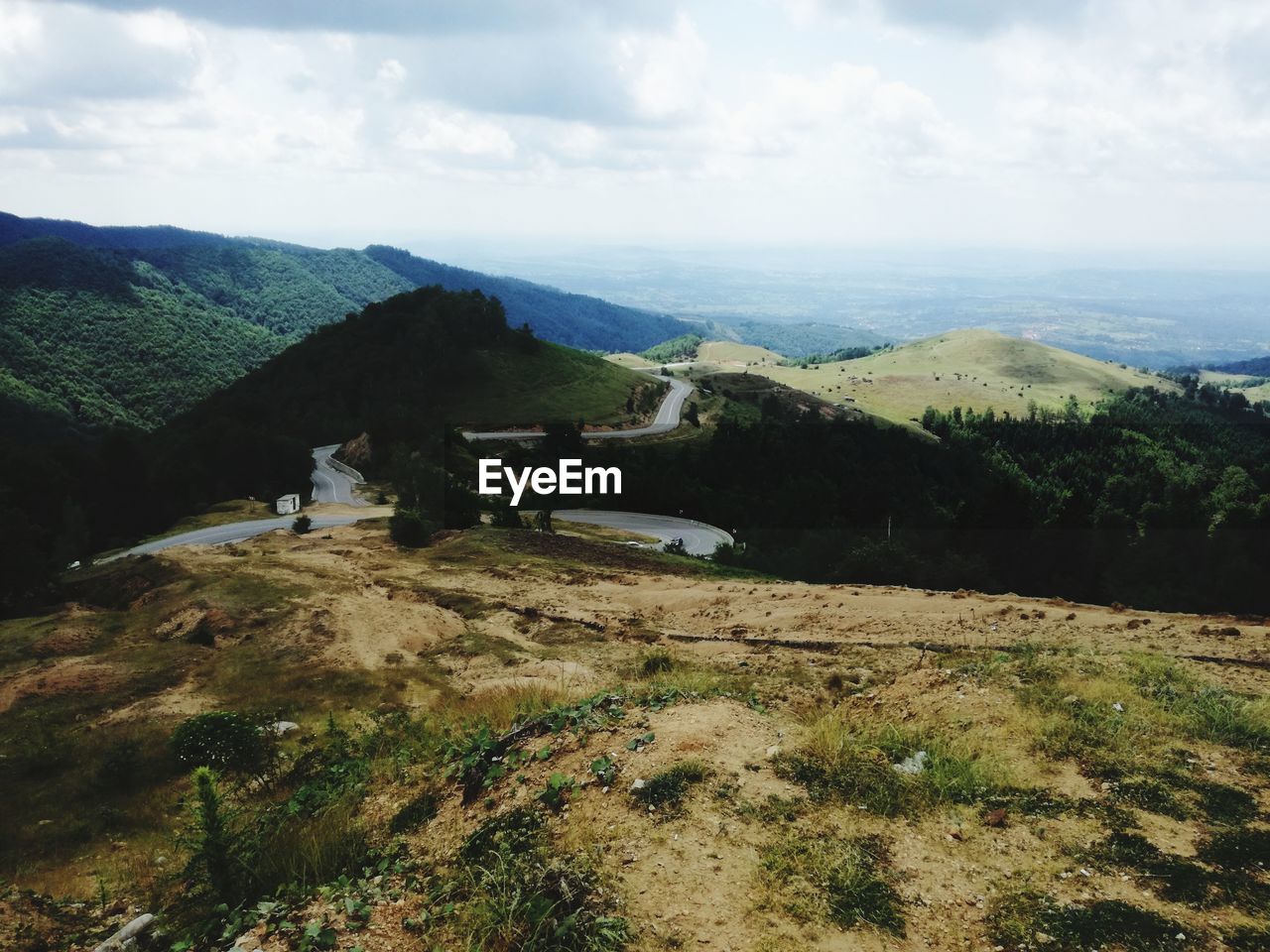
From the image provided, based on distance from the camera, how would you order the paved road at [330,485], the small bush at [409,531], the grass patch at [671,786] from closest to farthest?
the grass patch at [671,786] < the small bush at [409,531] < the paved road at [330,485]

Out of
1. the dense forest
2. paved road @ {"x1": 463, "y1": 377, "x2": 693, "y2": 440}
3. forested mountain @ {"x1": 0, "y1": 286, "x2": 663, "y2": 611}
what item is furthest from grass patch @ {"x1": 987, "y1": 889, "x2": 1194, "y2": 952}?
paved road @ {"x1": 463, "y1": 377, "x2": 693, "y2": 440}

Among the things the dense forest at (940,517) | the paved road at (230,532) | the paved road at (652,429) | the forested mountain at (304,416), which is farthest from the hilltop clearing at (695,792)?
the paved road at (652,429)

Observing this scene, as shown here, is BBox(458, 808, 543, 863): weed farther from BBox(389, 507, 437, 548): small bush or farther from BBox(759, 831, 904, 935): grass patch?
BBox(389, 507, 437, 548): small bush

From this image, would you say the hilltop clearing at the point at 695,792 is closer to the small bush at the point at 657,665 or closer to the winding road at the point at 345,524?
the small bush at the point at 657,665

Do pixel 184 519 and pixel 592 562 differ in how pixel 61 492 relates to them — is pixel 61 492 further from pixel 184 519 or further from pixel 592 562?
pixel 592 562

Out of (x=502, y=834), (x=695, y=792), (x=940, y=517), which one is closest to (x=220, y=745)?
(x=502, y=834)

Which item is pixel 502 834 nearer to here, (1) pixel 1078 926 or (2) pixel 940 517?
(1) pixel 1078 926
